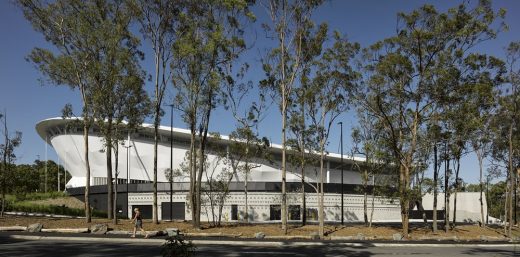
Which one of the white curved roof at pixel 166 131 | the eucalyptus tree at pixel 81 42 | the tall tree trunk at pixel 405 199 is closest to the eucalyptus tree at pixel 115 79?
the eucalyptus tree at pixel 81 42

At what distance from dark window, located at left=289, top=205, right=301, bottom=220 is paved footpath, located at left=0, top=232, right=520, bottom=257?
31.6 metres

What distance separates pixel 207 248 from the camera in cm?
1845

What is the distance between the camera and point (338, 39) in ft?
98.2

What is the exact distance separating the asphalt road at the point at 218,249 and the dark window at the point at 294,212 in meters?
32.4

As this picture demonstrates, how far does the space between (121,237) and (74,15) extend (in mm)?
14408

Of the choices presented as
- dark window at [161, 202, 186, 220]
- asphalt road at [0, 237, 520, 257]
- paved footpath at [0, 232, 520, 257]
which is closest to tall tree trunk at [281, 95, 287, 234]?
paved footpath at [0, 232, 520, 257]

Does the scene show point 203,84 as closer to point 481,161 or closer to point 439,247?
point 439,247

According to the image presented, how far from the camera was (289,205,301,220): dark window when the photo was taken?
53969mm

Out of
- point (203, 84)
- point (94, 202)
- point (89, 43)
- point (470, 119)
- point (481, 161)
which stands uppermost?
point (89, 43)

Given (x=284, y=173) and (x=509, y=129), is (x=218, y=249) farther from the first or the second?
(x=509, y=129)

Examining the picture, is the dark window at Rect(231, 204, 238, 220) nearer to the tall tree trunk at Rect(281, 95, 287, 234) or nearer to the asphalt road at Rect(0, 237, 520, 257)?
the tall tree trunk at Rect(281, 95, 287, 234)

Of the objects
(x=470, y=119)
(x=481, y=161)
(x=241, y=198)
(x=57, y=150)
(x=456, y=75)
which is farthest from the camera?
(x=57, y=150)

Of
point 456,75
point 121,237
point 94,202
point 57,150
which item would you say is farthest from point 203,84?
point 57,150

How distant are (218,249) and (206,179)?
5142 cm
